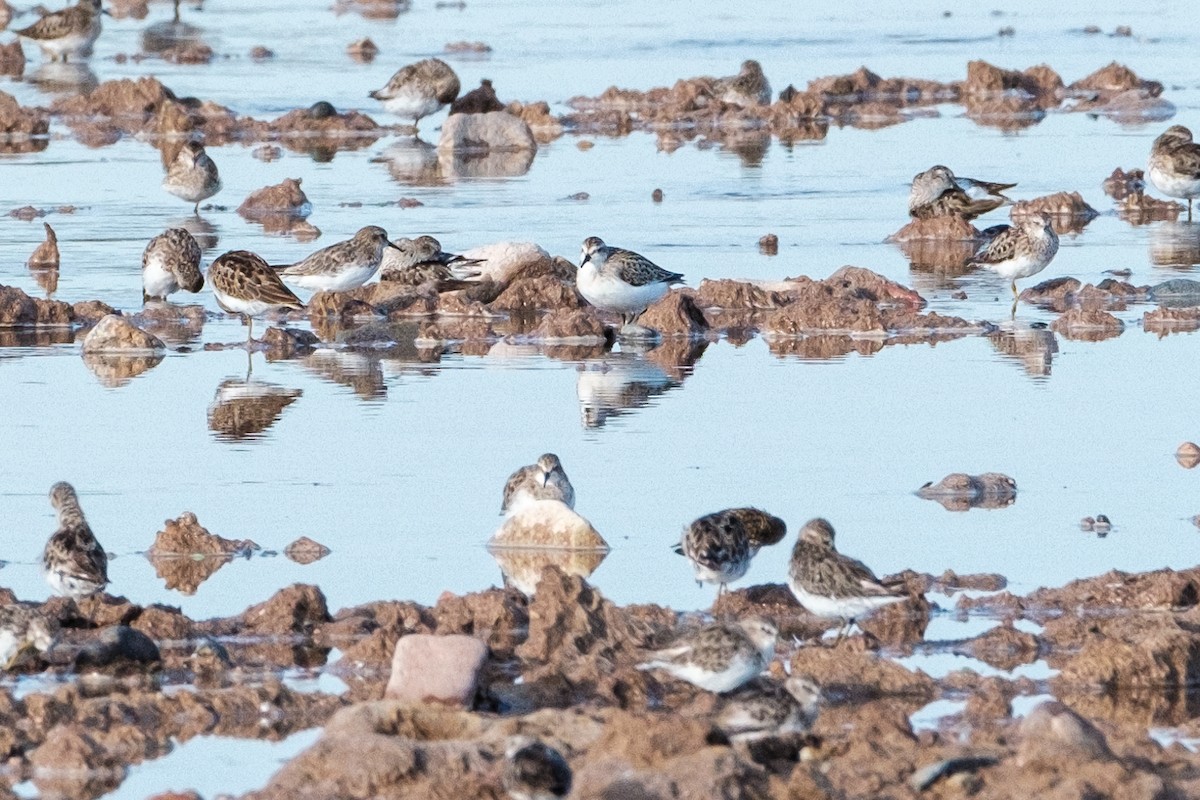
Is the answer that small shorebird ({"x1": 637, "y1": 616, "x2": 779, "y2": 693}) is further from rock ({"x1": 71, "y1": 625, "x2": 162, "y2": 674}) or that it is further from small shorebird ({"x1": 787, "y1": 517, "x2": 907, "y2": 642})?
rock ({"x1": 71, "y1": 625, "x2": 162, "y2": 674})

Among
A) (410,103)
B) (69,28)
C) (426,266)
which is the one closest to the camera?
(426,266)

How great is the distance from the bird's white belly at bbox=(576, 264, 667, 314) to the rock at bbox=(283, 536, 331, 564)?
6.62m

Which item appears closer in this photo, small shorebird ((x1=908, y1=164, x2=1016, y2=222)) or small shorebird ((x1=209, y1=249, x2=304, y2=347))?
small shorebird ((x1=209, y1=249, x2=304, y2=347))

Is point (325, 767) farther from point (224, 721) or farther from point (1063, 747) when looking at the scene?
point (1063, 747)

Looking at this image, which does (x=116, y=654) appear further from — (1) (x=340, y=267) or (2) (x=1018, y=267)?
(2) (x=1018, y=267)

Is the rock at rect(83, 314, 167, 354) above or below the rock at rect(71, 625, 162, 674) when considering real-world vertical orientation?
above

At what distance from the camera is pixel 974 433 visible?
14555 mm

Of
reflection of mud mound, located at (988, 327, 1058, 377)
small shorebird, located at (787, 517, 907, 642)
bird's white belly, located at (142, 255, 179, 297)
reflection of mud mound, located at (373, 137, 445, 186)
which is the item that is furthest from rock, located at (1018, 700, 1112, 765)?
reflection of mud mound, located at (373, 137, 445, 186)

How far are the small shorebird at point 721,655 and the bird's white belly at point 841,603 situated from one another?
92 centimetres

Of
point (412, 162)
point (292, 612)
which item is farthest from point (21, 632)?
point (412, 162)

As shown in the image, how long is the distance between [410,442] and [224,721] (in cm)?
523

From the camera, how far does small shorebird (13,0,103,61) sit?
43.7 m

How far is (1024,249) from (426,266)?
4.88 m

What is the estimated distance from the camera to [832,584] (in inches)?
400
